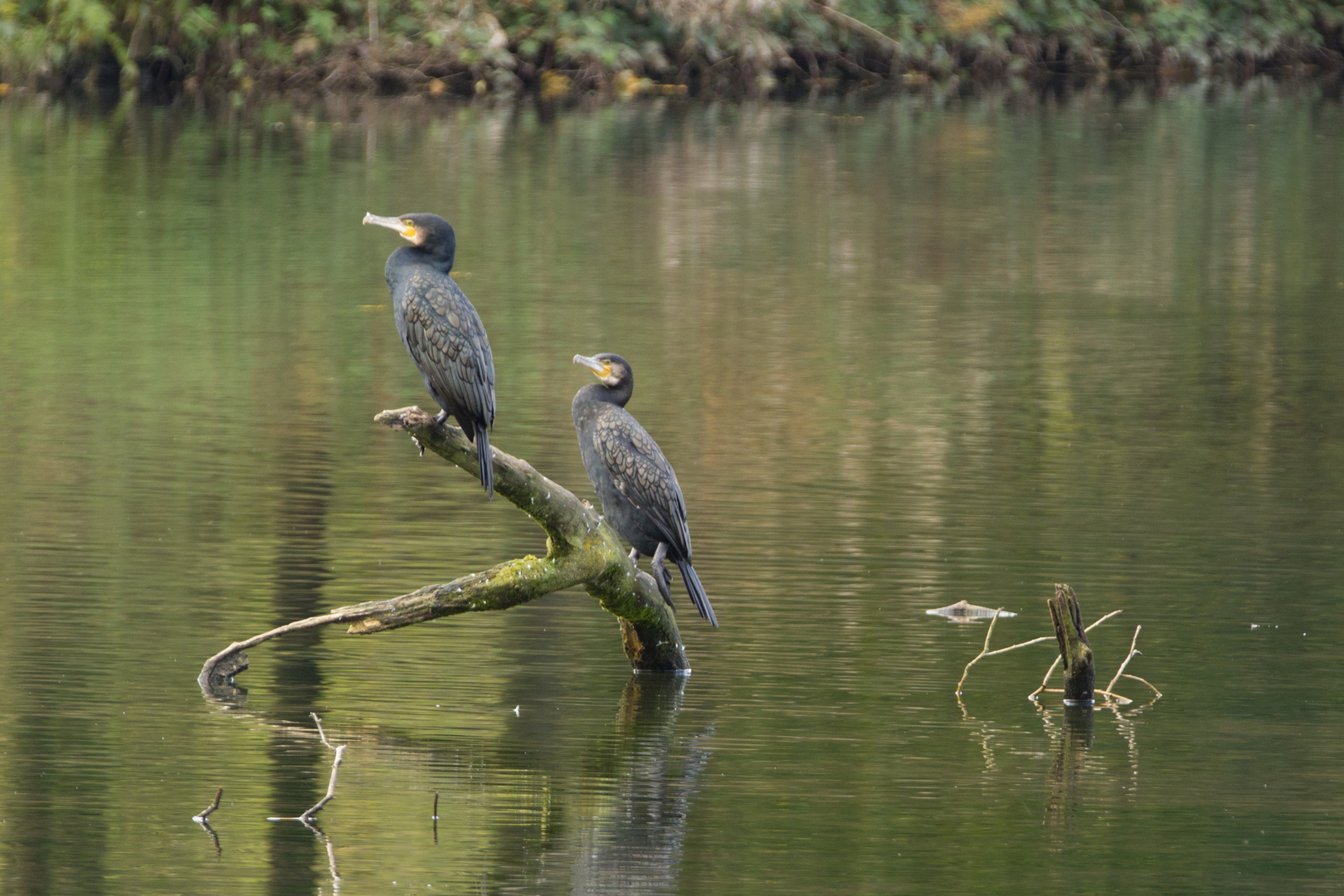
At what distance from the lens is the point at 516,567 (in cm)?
629

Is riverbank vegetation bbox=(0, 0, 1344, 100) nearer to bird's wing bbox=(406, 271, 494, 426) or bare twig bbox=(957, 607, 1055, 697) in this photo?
bird's wing bbox=(406, 271, 494, 426)

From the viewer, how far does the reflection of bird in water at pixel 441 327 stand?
6.30 meters

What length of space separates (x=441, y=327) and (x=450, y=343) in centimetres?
9

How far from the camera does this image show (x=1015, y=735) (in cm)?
634

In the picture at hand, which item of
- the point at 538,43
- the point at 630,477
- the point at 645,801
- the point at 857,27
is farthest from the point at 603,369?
the point at 857,27

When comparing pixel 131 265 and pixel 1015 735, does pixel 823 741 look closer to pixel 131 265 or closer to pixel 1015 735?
pixel 1015 735

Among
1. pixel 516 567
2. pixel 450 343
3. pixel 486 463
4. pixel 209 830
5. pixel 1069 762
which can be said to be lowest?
pixel 1069 762

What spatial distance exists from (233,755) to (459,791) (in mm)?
675

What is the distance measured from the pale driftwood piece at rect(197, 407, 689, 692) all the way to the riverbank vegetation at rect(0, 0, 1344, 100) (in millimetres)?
23992

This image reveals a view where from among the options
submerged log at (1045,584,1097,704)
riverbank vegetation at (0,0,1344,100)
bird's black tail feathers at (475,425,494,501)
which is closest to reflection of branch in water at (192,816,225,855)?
bird's black tail feathers at (475,425,494,501)

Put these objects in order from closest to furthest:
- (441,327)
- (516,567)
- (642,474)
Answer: (516,567) → (441,327) → (642,474)

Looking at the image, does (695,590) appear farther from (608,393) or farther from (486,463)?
(486,463)

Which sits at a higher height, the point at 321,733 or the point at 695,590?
the point at 695,590

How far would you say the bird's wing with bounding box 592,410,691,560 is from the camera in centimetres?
652
